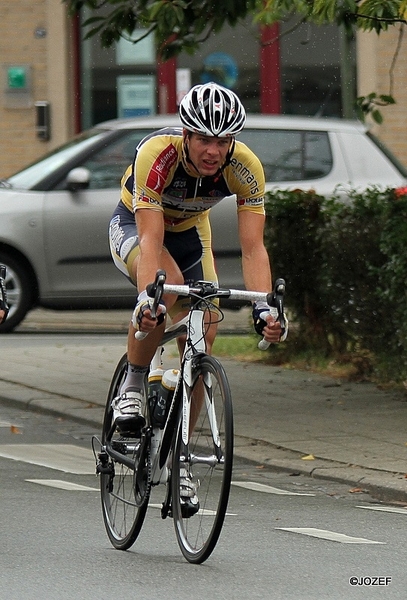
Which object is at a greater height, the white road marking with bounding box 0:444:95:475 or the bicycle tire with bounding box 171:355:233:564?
the bicycle tire with bounding box 171:355:233:564

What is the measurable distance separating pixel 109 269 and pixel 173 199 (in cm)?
821

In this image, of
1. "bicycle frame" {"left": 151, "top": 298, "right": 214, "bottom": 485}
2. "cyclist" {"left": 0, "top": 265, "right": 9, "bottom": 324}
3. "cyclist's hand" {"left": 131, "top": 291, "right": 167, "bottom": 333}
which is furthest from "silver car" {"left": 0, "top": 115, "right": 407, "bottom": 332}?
"cyclist's hand" {"left": 131, "top": 291, "right": 167, "bottom": 333}

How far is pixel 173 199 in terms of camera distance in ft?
20.7

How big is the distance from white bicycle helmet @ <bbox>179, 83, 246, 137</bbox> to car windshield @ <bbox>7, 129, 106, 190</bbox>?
871cm

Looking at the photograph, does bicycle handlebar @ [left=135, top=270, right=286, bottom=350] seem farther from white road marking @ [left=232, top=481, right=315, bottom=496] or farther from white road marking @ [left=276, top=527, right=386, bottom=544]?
white road marking @ [left=232, top=481, right=315, bottom=496]

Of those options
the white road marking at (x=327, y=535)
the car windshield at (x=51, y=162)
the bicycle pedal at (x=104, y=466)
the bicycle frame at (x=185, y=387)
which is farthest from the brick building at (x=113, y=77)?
the bicycle frame at (x=185, y=387)

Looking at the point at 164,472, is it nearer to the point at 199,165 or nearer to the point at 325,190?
the point at 199,165

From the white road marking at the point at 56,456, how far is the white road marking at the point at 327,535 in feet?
6.15

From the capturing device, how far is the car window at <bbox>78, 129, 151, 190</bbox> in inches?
576

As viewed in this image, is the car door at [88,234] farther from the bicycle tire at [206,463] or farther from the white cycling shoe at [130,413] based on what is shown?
the bicycle tire at [206,463]

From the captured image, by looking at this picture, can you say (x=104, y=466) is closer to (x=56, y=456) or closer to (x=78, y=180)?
(x=56, y=456)

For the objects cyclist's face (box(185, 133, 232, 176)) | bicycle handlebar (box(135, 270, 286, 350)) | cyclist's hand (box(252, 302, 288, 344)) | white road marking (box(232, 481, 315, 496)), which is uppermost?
cyclist's face (box(185, 133, 232, 176))

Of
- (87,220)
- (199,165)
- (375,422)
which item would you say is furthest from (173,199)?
(87,220)

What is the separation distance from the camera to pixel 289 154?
14930 millimetres
